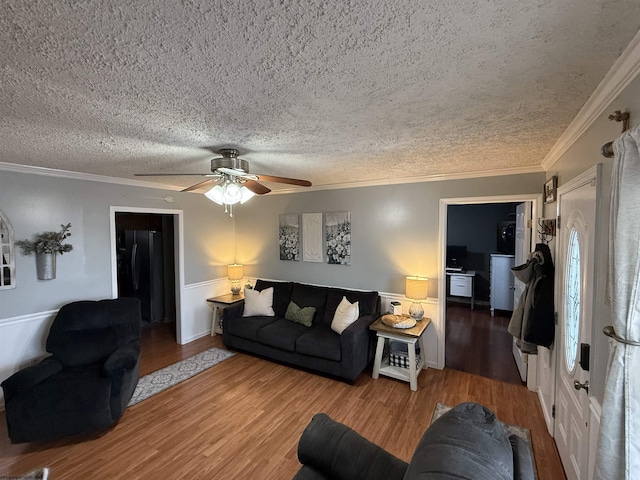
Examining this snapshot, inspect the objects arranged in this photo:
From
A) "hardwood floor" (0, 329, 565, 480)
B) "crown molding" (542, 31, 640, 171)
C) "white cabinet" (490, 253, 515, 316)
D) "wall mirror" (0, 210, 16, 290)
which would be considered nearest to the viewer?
"crown molding" (542, 31, 640, 171)

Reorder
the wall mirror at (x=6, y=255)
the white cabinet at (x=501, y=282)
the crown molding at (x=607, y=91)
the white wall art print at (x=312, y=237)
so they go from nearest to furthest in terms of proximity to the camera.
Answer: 1. the crown molding at (x=607, y=91)
2. the wall mirror at (x=6, y=255)
3. the white wall art print at (x=312, y=237)
4. the white cabinet at (x=501, y=282)

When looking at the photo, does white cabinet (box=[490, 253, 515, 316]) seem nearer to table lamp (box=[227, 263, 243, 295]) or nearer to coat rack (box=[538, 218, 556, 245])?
coat rack (box=[538, 218, 556, 245])

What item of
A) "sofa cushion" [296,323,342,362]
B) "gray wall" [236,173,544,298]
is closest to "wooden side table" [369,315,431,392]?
"sofa cushion" [296,323,342,362]

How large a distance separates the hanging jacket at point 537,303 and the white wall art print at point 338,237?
6.81 feet

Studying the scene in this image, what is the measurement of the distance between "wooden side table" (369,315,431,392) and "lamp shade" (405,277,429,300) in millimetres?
314

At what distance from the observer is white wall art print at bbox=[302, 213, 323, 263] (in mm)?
4281

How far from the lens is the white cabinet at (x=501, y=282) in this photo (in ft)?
18.3

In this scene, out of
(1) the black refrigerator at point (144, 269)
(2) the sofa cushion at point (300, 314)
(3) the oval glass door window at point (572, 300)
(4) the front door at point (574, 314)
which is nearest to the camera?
(4) the front door at point (574, 314)

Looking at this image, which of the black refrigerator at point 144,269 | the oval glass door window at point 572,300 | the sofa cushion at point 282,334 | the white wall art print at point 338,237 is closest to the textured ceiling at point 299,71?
the oval glass door window at point 572,300

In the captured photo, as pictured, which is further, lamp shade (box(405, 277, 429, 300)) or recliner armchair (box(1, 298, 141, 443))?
lamp shade (box(405, 277, 429, 300))

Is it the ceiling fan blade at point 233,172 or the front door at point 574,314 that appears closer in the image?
the front door at point 574,314

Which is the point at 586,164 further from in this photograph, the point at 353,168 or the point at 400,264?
the point at 400,264

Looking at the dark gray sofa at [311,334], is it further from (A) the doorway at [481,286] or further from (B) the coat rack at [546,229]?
(B) the coat rack at [546,229]

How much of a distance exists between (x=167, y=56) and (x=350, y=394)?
→ 3126mm
